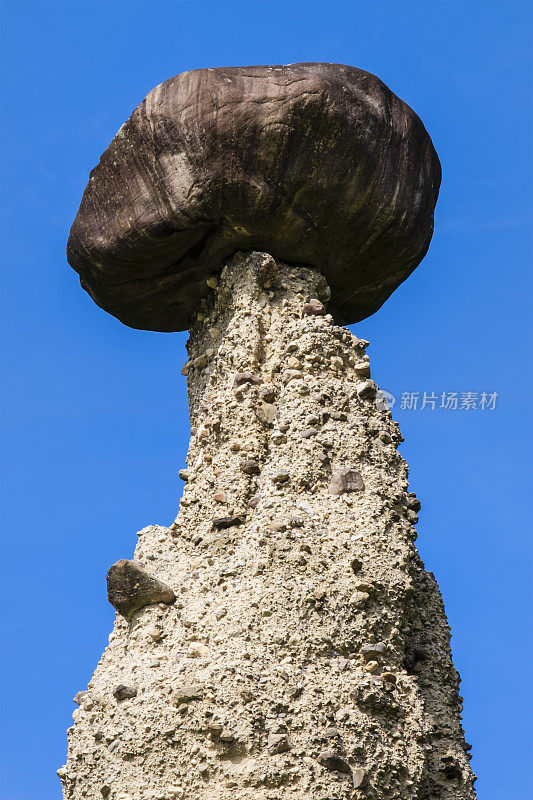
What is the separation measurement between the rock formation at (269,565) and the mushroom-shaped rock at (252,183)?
2 cm

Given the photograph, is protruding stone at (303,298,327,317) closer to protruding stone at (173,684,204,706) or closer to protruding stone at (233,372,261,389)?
protruding stone at (233,372,261,389)

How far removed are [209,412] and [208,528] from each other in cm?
62

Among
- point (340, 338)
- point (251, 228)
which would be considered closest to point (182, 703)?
point (340, 338)

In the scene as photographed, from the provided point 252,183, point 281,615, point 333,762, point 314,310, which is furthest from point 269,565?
point 252,183

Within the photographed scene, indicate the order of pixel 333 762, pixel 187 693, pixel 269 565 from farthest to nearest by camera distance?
pixel 269 565 < pixel 187 693 < pixel 333 762

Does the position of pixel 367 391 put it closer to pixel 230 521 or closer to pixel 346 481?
pixel 346 481

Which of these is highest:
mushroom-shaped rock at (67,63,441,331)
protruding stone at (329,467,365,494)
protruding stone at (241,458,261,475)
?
mushroom-shaped rock at (67,63,441,331)

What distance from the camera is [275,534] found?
4.28m

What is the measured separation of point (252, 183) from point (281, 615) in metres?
2.03

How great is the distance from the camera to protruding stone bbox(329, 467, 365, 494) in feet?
14.5

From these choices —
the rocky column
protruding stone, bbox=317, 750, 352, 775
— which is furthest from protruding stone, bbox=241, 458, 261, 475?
protruding stone, bbox=317, 750, 352, 775

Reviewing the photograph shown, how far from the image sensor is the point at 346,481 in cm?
444

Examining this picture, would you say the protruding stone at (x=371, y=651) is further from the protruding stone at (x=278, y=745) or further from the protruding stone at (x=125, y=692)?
the protruding stone at (x=125, y=692)

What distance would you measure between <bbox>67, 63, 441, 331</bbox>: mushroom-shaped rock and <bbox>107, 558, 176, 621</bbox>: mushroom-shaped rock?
1.57 meters
